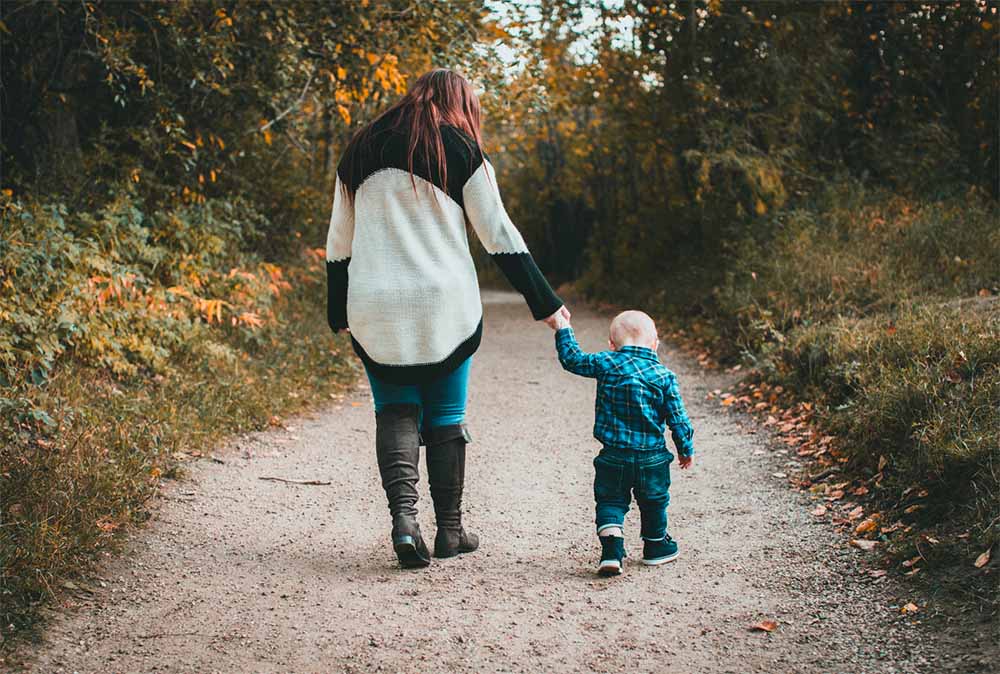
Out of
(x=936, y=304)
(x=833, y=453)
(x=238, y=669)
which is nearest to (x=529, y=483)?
(x=833, y=453)

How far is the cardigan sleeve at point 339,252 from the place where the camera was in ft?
14.3

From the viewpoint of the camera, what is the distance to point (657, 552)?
14.4 feet

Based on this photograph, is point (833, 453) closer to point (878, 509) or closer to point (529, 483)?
point (878, 509)

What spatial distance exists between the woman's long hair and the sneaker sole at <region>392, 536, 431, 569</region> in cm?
151

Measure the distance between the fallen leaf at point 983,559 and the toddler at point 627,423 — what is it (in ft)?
3.82

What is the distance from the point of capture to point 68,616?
3.82 metres

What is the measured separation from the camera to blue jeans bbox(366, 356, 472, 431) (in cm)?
433

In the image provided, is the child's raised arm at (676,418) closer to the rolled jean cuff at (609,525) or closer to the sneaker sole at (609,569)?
the rolled jean cuff at (609,525)

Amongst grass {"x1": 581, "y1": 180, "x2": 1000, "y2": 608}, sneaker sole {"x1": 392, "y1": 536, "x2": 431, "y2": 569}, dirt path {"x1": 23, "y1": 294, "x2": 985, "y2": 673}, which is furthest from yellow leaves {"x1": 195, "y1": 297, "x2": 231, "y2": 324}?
grass {"x1": 581, "y1": 180, "x2": 1000, "y2": 608}

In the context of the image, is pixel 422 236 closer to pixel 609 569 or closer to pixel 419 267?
pixel 419 267

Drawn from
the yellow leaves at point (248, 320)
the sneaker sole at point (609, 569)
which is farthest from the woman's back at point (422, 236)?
the yellow leaves at point (248, 320)

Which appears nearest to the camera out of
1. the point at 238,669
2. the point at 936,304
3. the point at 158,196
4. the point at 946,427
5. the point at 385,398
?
the point at 238,669

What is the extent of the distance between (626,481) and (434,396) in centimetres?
91

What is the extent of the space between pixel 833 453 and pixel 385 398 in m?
2.99
